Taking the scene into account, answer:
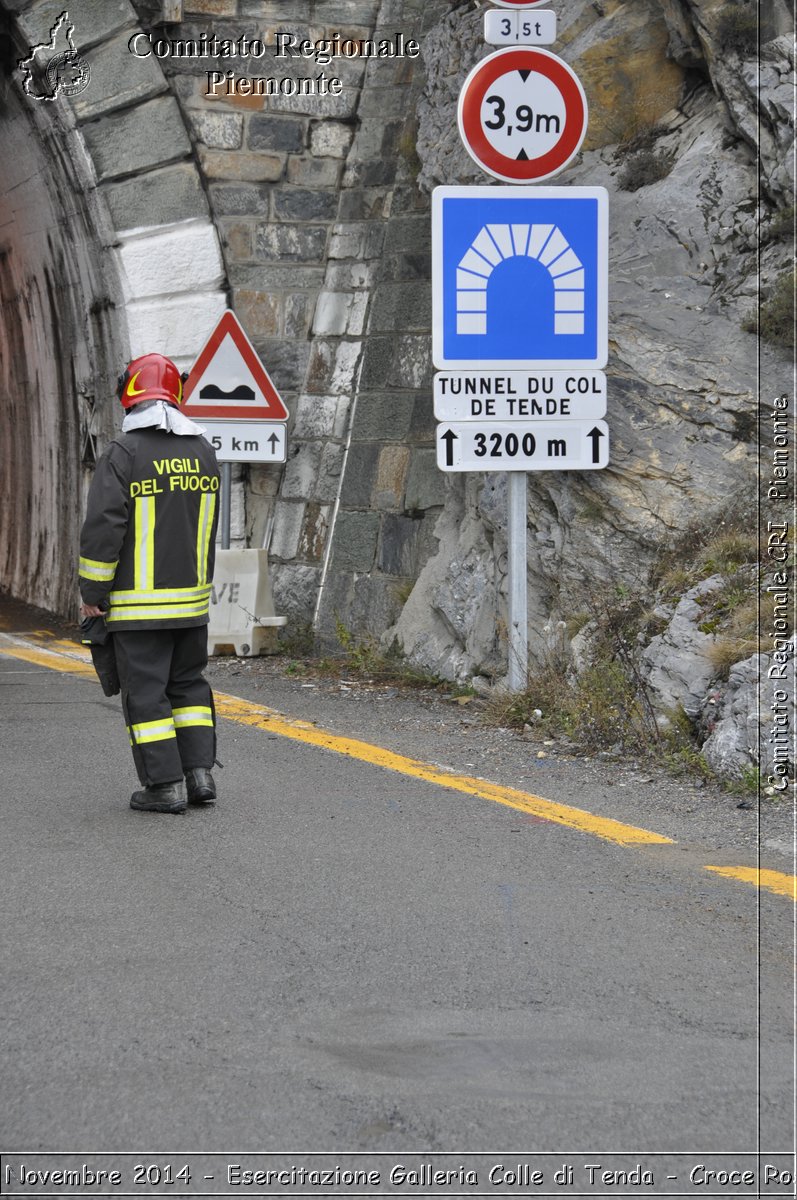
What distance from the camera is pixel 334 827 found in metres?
5.95

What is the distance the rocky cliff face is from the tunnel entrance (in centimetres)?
428

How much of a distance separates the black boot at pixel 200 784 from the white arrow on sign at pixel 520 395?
8.13 ft

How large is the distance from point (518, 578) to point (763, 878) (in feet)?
10.6

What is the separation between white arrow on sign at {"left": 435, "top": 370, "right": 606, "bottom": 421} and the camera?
808cm

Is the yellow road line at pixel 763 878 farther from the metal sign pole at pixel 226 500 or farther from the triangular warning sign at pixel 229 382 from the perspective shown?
the metal sign pole at pixel 226 500

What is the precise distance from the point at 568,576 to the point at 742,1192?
18.6ft

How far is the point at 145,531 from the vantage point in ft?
20.8

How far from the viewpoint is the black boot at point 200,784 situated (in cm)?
639

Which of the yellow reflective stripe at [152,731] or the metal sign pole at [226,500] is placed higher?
the metal sign pole at [226,500]

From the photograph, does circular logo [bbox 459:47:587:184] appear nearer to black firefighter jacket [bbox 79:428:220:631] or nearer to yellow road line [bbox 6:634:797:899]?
black firefighter jacket [bbox 79:428:220:631]

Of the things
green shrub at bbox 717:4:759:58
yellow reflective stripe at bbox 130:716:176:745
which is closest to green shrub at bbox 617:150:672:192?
green shrub at bbox 717:4:759:58

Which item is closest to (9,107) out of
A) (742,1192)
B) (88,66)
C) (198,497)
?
(88,66)

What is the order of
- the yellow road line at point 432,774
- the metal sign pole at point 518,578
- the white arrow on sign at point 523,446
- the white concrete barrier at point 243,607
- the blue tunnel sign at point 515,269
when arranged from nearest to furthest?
the yellow road line at point 432,774, the blue tunnel sign at point 515,269, the white arrow on sign at point 523,446, the metal sign pole at point 518,578, the white concrete barrier at point 243,607

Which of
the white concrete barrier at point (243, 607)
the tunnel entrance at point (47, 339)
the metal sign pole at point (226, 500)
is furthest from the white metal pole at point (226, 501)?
the tunnel entrance at point (47, 339)
